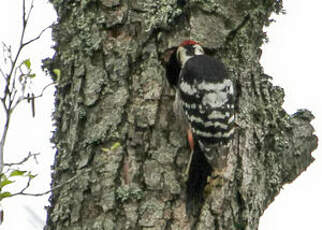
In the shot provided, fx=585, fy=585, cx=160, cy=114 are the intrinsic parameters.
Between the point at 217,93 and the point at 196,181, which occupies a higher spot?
the point at 217,93

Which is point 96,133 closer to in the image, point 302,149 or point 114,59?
point 114,59

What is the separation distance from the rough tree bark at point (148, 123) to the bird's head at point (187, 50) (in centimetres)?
5

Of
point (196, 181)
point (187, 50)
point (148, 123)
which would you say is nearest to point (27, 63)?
point (148, 123)

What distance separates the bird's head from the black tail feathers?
46cm

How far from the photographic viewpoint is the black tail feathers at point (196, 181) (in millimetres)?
2777

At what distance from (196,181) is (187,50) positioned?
2.21ft

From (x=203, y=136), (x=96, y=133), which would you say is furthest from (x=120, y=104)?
(x=203, y=136)

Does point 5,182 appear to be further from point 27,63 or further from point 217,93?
point 217,93

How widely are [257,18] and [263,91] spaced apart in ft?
1.34

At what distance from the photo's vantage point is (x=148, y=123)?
2.86 m

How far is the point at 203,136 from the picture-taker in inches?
114

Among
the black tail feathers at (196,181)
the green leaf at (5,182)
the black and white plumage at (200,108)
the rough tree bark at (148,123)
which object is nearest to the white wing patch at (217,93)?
the black and white plumage at (200,108)

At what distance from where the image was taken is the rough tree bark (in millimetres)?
2758

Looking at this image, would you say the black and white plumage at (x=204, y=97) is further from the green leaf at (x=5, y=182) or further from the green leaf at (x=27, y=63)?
the green leaf at (x=5, y=182)
